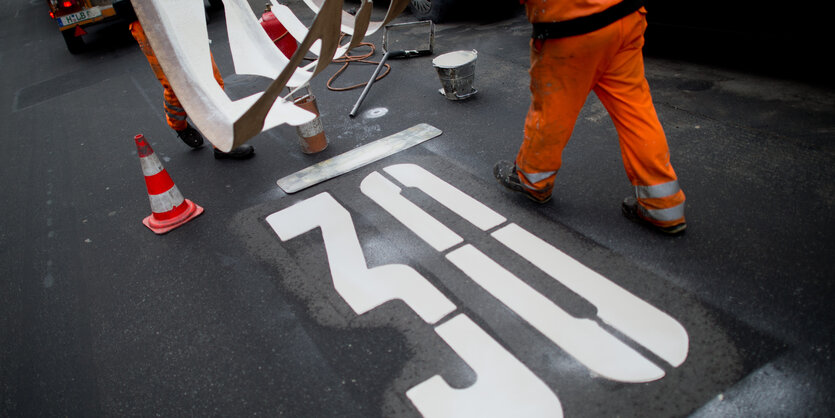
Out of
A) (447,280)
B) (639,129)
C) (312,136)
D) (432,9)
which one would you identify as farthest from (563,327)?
(432,9)

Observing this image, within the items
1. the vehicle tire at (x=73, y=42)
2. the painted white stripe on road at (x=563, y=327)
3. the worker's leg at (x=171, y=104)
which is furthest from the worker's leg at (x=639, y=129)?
the vehicle tire at (x=73, y=42)

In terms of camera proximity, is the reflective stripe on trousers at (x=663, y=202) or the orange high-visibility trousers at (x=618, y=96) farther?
the reflective stripe on trousers at (x=663, y=202)

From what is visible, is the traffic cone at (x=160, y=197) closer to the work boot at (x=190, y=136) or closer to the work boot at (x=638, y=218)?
the work boot at (x=190, y=136)

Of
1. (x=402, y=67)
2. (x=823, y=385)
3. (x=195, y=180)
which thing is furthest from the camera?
(x=402, y=67)

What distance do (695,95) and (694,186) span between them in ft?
4.81

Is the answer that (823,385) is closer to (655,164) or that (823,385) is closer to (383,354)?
(655,164)

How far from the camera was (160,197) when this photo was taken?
10.1ft

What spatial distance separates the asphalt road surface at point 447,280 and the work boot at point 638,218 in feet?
0.16

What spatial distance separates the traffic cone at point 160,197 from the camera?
303cm

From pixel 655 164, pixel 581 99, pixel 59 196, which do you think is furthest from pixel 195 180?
pixel 655 164

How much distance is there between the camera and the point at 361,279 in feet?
7.97

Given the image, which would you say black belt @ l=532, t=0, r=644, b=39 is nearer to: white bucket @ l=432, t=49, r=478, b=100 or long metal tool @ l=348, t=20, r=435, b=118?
white bucket @ l=432, t=49, r=478, b=100

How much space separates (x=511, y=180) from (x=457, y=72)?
5.34ft

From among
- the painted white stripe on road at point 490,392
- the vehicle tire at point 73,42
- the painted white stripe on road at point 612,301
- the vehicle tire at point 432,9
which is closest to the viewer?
the painted white stripe on road at point 490,392
